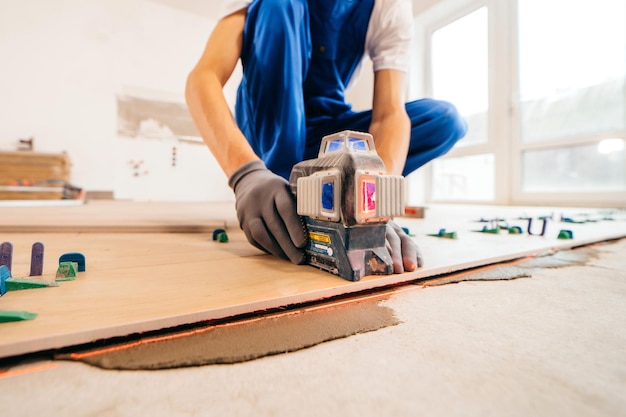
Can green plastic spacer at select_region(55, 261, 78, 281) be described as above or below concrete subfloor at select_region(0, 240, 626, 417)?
above

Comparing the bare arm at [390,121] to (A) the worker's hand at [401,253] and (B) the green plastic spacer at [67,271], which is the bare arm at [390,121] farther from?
(B) the green plastic spacer at [67,271]

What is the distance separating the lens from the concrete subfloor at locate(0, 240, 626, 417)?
8.6 inches

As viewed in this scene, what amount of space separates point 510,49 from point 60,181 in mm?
4616

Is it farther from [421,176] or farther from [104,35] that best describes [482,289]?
[104,35]

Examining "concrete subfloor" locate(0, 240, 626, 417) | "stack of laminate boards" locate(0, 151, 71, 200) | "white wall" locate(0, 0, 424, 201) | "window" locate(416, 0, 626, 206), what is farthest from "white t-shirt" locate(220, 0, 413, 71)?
"stack of laminate boards" locate(0, 151, 71, 200)

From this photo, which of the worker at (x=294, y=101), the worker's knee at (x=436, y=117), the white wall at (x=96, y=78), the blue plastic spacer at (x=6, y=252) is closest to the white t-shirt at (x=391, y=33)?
the worker at (x=294, y=101)

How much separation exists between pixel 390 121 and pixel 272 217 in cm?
61

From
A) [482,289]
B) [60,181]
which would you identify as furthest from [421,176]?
[60,181]

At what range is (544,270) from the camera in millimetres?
603

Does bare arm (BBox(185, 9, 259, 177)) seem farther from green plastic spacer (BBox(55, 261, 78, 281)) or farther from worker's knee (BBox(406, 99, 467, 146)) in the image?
worker's knee (BBox(406, 99, 467, 146))

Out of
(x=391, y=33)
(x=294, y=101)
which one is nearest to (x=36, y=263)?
(x=294, y=101)

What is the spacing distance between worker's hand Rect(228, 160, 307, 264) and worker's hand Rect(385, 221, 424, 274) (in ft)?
0.50

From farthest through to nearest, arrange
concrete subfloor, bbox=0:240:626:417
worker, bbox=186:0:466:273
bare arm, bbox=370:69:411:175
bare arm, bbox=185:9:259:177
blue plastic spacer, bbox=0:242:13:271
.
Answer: bare arm, bbox=370:69:411:175, bare arm, bbox=185:9:259:177, worker, bbox=186:0:466:273, blue plastic spacer, bbox=0:242:13:271, concrete subfloor, bbox=0:240:626:417

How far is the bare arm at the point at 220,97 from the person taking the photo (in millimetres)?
787
